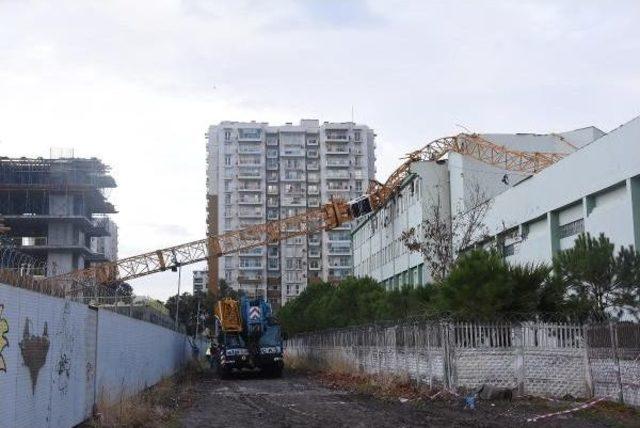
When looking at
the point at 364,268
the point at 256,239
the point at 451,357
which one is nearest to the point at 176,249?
the point at 256,239

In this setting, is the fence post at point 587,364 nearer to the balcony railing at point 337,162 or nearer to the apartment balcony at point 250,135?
the balcony railing at point 337,162

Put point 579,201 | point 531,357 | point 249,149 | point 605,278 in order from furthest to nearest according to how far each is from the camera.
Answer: point 249,149, point 579,201, point 605,278, point 531,357

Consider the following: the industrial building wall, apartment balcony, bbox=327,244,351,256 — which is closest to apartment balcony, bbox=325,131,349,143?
apartment balcony, bbox=327,244,351,256

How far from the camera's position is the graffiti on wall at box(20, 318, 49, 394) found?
10.4 m

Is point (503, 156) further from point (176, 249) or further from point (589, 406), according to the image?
point (589, 406)

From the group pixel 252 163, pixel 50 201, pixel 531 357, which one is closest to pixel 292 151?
pixel 252 163

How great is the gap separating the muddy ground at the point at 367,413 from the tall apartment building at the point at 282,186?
103425 mm

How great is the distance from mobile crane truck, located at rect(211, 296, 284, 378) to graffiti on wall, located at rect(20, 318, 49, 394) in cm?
2412

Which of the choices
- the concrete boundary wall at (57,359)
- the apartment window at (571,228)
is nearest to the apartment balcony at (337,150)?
the apartment window at (571,228)

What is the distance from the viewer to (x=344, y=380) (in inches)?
1235

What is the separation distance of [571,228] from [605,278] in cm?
1444

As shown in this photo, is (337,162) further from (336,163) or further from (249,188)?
(249,188)

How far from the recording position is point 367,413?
17.8m

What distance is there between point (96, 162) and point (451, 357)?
2924 inches
